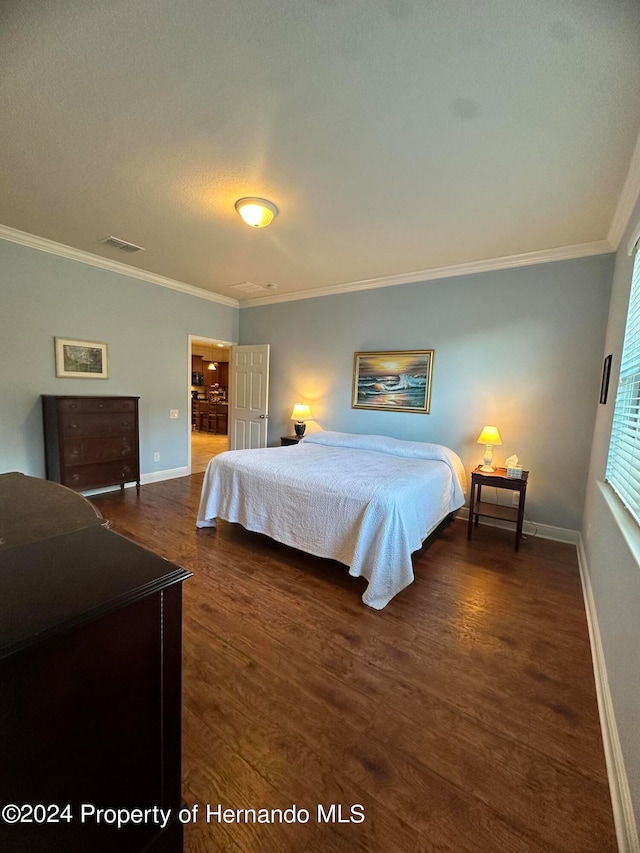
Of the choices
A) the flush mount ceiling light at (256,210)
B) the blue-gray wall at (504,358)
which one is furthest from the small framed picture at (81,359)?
the blue-gray wall at (504,358)

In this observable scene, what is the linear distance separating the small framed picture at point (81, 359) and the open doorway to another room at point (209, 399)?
318 centimetres

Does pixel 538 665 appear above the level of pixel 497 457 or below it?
below

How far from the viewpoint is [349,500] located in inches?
94.8

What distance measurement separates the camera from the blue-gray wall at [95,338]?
11.5 feet

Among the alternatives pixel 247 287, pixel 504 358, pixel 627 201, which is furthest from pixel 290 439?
pixel 627 201

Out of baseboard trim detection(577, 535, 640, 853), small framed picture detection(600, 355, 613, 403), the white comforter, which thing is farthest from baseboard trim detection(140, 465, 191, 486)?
small framed picture detection(600, 355, 613, 403)

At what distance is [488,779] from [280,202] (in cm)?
337

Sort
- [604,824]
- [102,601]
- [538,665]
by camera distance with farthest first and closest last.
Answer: [538,665] < [604,824] < [102,601]

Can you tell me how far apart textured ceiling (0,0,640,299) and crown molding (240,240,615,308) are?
0.41ft

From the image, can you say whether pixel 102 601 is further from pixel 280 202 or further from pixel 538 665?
pixel 280 202

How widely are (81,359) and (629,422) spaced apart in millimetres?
4942

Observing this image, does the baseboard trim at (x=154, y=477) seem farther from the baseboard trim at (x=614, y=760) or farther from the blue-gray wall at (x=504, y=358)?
the baseboard trim at (x=614, y=760)

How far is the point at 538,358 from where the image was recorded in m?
3.42

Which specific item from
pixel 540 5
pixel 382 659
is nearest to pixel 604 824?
pixel 382 659
